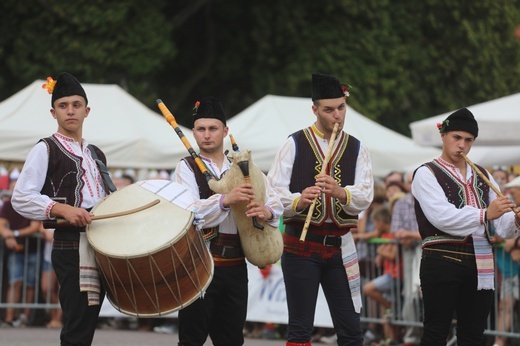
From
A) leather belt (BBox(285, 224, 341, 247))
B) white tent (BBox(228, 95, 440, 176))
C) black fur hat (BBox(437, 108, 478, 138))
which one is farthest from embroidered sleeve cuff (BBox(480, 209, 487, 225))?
white tent (BBox(228, 95, 440, 176))

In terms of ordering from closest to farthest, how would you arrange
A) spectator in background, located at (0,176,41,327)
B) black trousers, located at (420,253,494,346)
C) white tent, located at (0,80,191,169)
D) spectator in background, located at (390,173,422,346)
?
black trousers, located at (420,253,494,346)
spectator in background, located at (390,173,422,346)
spectator in background, located at (0,176,41,327)
white tent, located at (0,80,191,169)

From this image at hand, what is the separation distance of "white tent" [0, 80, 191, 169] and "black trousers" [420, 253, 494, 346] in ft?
26.1

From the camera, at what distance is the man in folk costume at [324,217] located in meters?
7.42

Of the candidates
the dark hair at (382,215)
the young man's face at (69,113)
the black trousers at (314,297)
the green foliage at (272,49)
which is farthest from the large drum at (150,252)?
the green foliage at (272,49)

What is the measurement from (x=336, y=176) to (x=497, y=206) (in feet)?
3.59

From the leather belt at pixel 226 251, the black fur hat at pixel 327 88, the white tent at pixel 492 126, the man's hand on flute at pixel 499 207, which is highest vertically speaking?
the white tent at pixel 492 126

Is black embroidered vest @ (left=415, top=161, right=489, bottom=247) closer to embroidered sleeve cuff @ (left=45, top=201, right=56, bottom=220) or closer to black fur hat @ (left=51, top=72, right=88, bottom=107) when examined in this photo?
black fur hat @ (left=51, top=72, right=88, bottom=107)

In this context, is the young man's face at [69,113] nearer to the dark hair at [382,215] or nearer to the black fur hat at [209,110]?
the black fur hat at [209,110]

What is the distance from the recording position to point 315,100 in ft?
25.2

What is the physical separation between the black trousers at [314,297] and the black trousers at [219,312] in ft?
1.28

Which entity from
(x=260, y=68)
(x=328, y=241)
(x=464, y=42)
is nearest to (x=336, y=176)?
(x=328, y=241)

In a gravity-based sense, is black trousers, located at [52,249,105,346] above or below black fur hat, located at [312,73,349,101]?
below

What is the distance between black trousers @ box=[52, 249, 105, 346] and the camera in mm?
6691

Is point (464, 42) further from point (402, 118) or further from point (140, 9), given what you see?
point (140, 9)
